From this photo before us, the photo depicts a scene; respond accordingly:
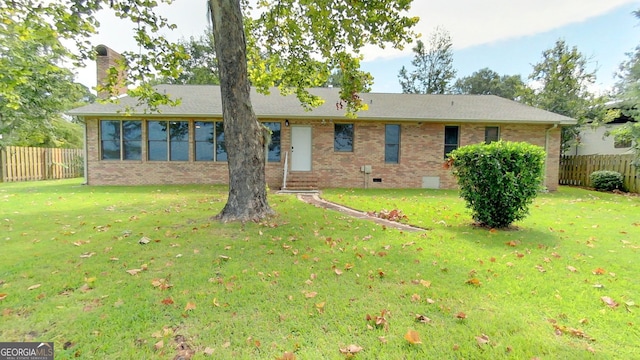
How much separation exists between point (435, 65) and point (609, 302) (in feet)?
112

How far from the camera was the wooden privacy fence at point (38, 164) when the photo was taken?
645 inches

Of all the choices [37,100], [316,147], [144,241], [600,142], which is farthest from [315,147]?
[37,100]

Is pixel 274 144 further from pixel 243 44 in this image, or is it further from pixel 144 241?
pixel 144 241

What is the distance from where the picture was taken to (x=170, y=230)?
5.55 metres

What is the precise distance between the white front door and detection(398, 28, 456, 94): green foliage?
23.7 metres

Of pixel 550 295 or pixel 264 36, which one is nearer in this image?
pixel 550 295

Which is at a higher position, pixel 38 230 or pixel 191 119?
pixel 191 119

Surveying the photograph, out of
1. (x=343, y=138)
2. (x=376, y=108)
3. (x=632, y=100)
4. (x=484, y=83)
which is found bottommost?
(x=343, y=138)

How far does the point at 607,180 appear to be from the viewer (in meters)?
13.9

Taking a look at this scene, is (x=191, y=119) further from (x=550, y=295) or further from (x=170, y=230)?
(x=550, y=295)

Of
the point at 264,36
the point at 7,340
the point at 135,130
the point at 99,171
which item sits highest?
the point at 264,36

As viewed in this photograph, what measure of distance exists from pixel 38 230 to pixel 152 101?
3.86 m

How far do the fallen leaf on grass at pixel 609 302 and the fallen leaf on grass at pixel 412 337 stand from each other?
2114 mm

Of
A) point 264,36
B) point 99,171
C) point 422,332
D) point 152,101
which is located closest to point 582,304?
point 422,332
